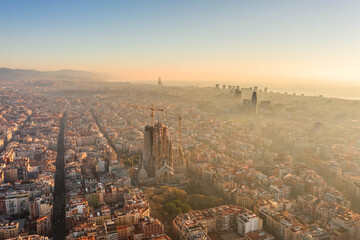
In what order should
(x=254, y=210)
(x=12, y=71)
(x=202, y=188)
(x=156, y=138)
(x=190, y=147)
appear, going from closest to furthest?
(x=254, y=210) < (x=202, y=188) < (x=156, y=138) < (x=190, y=147) < (x=12, y=71)

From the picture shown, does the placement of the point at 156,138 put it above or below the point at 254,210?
above

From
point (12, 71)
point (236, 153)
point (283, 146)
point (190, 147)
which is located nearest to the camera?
point (236, 153)

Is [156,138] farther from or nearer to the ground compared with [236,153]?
farther from the ground

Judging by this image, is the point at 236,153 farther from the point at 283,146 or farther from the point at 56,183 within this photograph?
the point at 56,183

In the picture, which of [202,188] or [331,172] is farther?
[331,172]

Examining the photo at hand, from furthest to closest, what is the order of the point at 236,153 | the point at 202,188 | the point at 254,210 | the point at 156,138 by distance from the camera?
the point at 236,153
the point at 156,138
the point at 202,188
the point at 254,210

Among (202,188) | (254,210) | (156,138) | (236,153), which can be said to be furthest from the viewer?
(236,153)

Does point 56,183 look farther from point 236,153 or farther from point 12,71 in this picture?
point 12,71

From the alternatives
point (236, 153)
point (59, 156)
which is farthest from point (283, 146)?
point (59, 156)

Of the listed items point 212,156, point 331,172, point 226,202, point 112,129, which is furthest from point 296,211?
point 112,129
